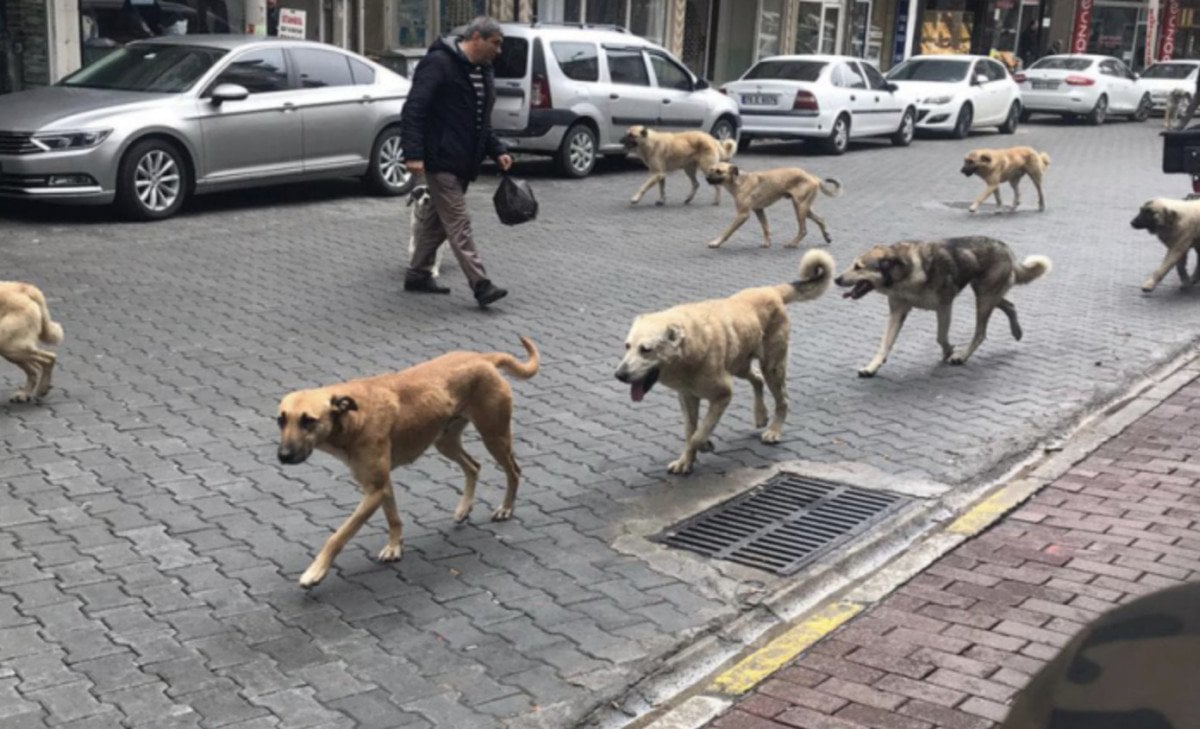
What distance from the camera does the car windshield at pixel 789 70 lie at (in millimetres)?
22281

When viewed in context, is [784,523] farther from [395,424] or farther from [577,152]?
[577,152]

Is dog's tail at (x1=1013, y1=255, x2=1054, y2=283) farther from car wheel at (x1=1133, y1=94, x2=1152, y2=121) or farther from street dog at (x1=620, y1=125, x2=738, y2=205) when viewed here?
car wheel at (x1=1133, y1=94, x2=1152, y2=121)

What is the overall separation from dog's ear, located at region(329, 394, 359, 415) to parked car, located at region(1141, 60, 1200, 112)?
33737mm

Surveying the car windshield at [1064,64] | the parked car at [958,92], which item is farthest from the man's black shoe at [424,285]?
the car windshield at [1064,64]

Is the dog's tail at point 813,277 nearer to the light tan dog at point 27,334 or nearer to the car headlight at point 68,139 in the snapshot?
the light tan dog at point 27,334

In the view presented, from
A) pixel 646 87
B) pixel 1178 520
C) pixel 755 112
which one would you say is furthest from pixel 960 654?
pixel 755 112

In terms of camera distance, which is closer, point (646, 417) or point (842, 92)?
point (646, 417)

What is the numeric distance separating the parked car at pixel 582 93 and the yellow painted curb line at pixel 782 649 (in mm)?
12793

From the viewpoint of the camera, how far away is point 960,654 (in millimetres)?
4992

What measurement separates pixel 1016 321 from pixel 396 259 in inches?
209

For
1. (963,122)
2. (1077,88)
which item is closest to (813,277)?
(963,122)

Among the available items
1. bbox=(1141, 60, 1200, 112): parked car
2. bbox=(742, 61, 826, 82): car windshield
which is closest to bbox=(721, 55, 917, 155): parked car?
bbox=(742, 61, 826, 82): car windshield

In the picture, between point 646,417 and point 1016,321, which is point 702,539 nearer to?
point 646,417

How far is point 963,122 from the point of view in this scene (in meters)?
26.3
